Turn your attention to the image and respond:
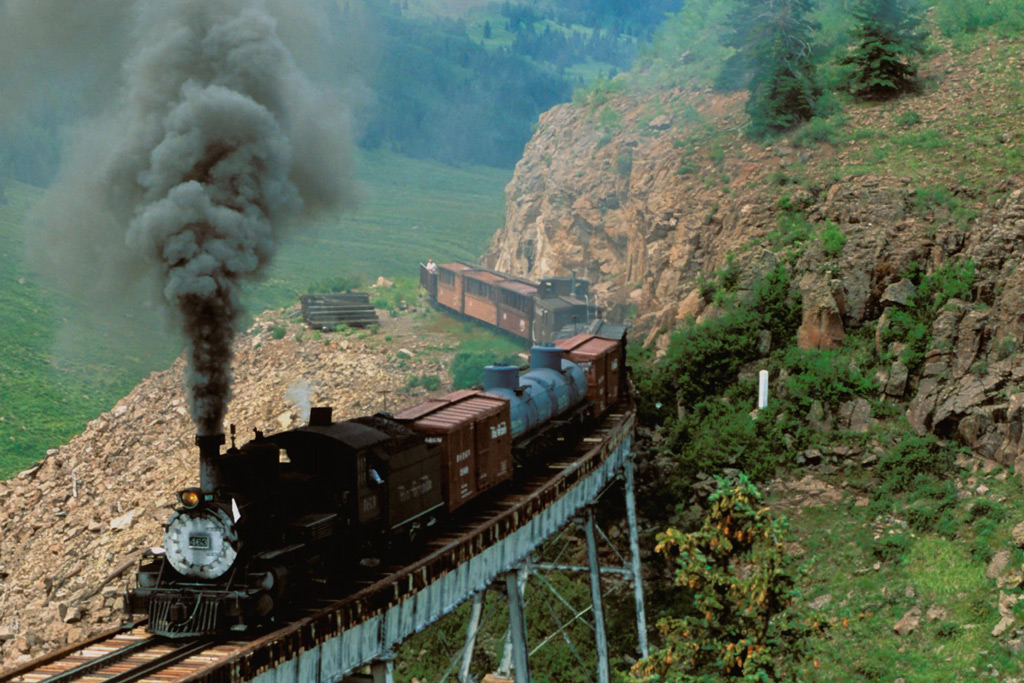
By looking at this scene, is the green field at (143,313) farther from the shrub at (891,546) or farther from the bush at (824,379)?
the shrub at (891,546)

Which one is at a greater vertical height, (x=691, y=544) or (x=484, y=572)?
(x=691, y=544)

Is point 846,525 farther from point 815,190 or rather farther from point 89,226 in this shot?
point 89,226

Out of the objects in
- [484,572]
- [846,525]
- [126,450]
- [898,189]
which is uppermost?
[898,189]

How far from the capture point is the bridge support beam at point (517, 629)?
24.7m

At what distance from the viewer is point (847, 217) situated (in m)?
44.0

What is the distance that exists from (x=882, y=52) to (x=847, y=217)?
43.7 feet

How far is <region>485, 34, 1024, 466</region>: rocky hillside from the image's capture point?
118 ft

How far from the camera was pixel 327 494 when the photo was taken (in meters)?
19.7

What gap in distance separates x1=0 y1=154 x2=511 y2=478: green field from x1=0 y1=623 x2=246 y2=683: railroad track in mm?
6840

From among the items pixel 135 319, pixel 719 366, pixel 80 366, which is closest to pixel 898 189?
pixel 719 366

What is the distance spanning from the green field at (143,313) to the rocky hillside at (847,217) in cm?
1503

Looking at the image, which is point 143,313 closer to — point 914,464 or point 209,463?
point 209,463

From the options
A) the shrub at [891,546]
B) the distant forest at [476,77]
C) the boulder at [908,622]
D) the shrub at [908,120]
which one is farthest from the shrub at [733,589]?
the distant forest at [476,77]

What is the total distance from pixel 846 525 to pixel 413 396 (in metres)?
26.8
